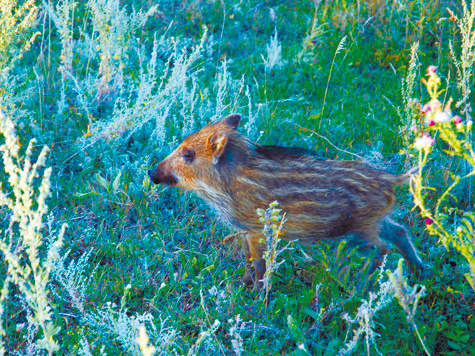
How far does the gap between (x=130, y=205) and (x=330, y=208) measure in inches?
69.2

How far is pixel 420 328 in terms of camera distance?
10.5 feet

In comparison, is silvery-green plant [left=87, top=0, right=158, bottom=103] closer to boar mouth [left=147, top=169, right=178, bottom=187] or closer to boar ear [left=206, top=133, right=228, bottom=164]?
boar mouth [left=147, top=169, right=178, bottom=187]

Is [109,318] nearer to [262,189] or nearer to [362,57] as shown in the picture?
[262,189]

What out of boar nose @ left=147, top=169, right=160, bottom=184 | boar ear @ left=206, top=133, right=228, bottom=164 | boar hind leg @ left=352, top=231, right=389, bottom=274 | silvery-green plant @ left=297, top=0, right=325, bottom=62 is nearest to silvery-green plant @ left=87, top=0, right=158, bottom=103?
boar nose @ left=147, top=169, right=160, bottom=184

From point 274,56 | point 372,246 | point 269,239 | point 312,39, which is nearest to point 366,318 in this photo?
point 269,239

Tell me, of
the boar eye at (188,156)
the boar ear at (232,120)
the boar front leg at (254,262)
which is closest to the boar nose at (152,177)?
the boar eye at (188,156)

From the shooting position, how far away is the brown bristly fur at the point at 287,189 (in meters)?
3.60

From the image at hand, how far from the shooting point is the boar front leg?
148 inches

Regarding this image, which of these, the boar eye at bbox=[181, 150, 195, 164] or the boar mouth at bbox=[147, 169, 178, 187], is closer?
the boar eye at bbox=[181, 150, 195, 164]

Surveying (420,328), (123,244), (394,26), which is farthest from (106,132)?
(394,26)

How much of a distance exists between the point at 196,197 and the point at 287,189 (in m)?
1.08

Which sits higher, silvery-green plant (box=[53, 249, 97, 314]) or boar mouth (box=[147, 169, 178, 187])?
boar mouth (box=[147, 169, 178, 187])

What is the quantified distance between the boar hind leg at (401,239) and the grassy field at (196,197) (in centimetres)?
14

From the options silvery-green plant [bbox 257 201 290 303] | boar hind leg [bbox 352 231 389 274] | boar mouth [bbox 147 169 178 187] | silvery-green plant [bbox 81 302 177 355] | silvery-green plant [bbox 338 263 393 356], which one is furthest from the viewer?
boar mouth [bbox 147 169 178 187]
